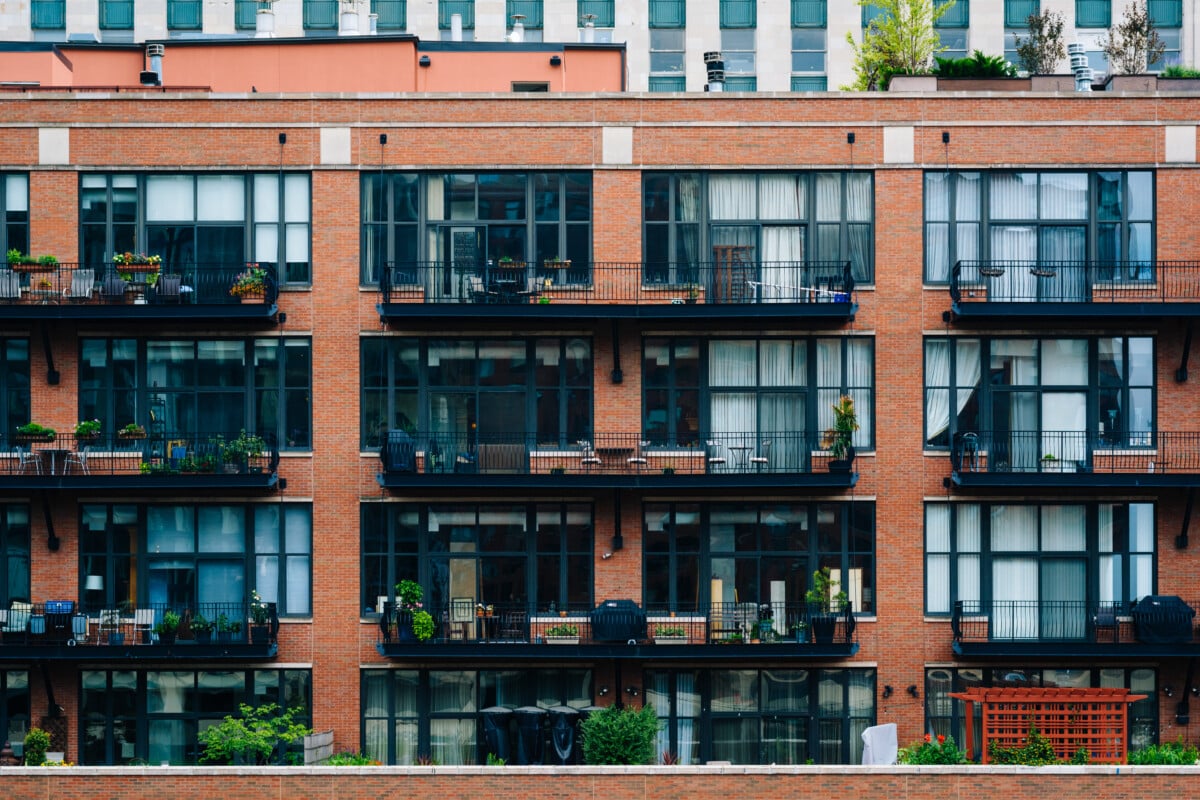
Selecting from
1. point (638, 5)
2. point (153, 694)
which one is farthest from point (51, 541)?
point (638, 5)

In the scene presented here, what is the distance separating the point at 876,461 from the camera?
44.2m

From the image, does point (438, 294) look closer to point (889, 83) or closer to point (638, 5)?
point (889, 83)

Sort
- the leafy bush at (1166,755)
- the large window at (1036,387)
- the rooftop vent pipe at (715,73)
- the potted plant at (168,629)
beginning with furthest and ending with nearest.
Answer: the rooftop vent pipe at (715,73) < the large window at (1036,387) < the potted plant at (168,629) < the leafy bush at (1166,755)

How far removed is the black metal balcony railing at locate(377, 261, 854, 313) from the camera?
43906mm

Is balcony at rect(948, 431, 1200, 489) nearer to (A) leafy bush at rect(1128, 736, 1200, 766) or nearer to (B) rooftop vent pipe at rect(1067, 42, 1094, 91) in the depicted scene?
(A) leafy bush at rect(1128, 736, 1200, 766)

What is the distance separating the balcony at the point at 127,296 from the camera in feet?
142

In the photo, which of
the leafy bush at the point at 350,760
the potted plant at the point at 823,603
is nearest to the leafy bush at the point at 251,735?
the leafy bush at the point at 350,760

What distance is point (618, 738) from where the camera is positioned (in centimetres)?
4144

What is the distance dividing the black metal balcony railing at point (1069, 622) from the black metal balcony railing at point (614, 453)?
4861 mm

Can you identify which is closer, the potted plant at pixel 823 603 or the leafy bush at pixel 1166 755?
the leafy bush at pixel 1166 755

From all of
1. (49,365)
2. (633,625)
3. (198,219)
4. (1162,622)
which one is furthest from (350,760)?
(1162,622)

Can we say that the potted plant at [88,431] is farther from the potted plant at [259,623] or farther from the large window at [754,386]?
the large window at [754,386]

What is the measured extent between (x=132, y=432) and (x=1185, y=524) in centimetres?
2328

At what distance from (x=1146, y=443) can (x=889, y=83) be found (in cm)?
1046
